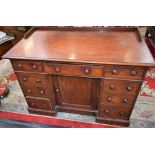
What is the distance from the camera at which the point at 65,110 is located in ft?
7.20

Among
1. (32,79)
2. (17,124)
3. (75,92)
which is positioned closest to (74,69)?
(75,92)

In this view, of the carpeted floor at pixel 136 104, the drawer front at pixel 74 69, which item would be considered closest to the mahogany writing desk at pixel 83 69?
the drawer front at pixel 74 69

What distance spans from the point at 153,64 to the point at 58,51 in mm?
960

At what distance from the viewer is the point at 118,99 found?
174cm

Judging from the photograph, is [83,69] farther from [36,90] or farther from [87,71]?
[36,90]

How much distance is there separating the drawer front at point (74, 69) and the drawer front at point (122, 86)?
160 millimetres

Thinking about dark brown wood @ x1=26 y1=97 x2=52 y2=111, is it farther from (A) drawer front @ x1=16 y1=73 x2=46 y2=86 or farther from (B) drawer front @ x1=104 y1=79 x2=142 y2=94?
(B) drawer front @ x1=104 y1=79 x2=142 y2=94

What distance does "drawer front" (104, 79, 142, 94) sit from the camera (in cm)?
157

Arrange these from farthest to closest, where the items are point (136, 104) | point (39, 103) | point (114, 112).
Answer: point (136, 104) → point (39, 103) → point (114, 112)

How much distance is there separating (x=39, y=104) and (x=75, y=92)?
1.83ft

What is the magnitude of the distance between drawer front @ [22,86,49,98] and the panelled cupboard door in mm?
198

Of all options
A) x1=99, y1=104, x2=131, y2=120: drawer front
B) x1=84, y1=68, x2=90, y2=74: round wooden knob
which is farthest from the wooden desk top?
x1=99, y1=104, x2=131, y2=120: drawer front

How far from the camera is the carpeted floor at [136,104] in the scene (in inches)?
81.3

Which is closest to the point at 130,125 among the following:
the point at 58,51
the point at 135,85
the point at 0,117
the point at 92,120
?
the point at 92,120
